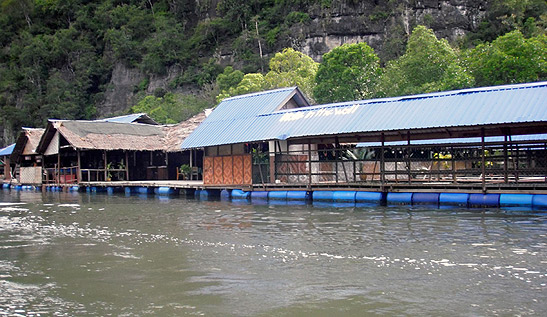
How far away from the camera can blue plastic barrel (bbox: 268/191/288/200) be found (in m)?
24.1

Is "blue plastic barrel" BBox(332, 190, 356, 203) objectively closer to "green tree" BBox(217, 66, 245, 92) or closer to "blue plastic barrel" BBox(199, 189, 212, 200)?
"blue plastic barrel" BBox(199, 189, 212, 200)

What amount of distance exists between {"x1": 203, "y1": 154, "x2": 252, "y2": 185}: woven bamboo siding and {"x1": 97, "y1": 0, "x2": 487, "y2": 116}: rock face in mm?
30238

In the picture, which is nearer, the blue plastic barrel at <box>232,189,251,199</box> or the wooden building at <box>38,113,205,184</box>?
the blue plastic barrel at <box>232,189,251,199</box>

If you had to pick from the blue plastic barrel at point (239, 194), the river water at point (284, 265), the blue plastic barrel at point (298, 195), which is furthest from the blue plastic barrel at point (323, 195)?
the river water at point (284, 265)

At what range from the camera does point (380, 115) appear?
22375 mm

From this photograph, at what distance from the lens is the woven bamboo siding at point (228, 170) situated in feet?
87.6

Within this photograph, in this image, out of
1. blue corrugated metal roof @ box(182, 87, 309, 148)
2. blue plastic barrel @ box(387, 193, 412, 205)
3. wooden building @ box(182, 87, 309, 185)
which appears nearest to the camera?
blue plastic barrel @ box(387, 193, 412, 205)

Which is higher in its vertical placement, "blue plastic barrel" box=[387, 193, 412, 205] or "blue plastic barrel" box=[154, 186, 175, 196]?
"blue plastic barrel" box=[154, 186, 175, 196]

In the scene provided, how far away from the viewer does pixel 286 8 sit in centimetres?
6750

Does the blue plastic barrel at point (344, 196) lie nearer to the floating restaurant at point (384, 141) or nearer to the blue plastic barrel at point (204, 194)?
the floating restaurant at point (384, 141)

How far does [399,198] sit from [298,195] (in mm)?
4315

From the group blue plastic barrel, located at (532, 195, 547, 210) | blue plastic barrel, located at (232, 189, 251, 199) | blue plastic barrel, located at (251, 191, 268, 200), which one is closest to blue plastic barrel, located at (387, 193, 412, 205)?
blue plastic barrel, located at (532, 195, 547, 210)

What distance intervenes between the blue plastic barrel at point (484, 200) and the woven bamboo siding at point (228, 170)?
33.8 ft

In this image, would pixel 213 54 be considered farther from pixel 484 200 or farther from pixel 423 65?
pixel 484 200
